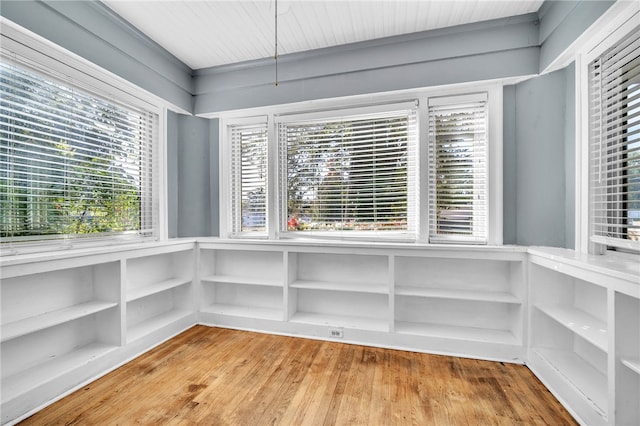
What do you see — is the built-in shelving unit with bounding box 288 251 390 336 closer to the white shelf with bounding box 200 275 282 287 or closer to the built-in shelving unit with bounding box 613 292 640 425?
the white shelf with bounding box 200 275 282 287

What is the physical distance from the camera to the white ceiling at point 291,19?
2.37m

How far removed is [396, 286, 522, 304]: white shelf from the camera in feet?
8.31

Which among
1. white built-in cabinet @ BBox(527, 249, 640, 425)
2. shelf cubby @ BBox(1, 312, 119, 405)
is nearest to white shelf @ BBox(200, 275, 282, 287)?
shelf cubby @ BBox(1, 312, 119, 405)

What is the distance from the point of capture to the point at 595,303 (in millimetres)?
2027

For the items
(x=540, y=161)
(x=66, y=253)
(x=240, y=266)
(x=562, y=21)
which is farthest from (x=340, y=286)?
(x=562, y=21)

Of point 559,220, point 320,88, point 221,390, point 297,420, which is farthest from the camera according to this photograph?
point 320,88

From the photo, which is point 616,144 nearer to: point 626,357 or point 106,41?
point 626,357

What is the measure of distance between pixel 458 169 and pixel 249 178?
2.33 m

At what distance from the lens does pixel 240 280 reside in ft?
10.7

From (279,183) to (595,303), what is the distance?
2.91 meters

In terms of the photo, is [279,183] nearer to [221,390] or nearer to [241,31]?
[241,31]

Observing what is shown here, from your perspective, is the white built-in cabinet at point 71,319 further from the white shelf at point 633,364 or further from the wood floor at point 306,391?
the white shelf at point 633,364

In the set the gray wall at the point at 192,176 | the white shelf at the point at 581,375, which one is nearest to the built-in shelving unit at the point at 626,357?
the white shelf at the point at 581,375

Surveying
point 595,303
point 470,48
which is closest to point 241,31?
point 470,48
